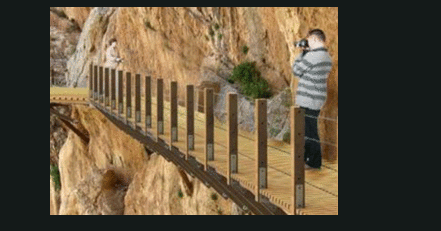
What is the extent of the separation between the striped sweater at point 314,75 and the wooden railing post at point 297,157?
1220mm

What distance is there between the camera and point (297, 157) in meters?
6.42

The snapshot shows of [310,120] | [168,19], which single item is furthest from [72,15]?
[310,120]

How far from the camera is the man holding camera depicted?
7.57 meters

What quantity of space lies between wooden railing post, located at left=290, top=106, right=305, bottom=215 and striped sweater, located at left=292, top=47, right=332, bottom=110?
1.22 metres

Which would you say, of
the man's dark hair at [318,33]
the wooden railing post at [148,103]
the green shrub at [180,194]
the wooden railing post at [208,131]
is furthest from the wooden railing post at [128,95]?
the man's dark hair at [318,33]

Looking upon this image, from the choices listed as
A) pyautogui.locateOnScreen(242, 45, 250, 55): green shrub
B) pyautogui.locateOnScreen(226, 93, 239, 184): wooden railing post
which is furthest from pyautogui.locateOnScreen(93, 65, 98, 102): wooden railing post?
pyautogui.locateOnScreen(226, 93, 239, 184): wooden railing post

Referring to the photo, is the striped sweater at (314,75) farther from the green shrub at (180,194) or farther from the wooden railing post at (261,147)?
the green shrub at (180,194)

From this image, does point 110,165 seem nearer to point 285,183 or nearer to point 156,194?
point 156,194

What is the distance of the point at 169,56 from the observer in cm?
1814

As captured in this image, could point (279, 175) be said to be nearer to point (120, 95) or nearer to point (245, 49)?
point (120, 95)

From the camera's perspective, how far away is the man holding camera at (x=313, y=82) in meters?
7.57

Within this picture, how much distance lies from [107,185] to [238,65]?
502cm

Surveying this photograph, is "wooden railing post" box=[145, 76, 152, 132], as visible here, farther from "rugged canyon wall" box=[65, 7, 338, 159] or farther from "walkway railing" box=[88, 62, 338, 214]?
"rugged canyon wall" box=[65, 7, 338, 159]

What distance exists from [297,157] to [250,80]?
9372 mm
